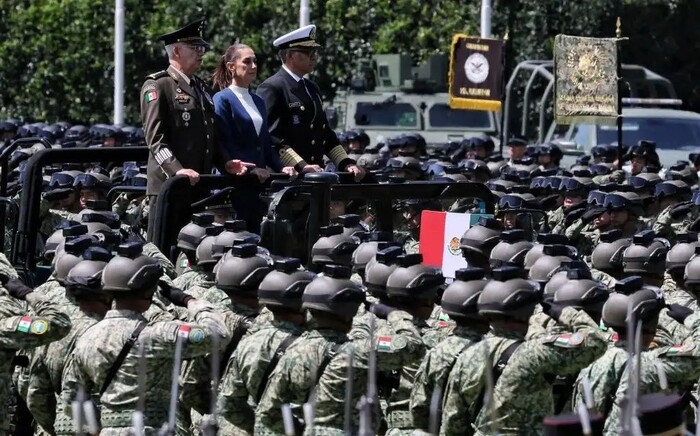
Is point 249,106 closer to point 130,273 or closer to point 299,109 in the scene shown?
point 299,109

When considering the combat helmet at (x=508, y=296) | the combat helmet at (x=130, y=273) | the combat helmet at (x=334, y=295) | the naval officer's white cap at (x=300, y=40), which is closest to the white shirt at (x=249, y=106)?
the naval officer's white cap at (x=300, y=40)

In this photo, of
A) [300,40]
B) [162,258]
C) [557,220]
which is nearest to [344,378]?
[162,258]

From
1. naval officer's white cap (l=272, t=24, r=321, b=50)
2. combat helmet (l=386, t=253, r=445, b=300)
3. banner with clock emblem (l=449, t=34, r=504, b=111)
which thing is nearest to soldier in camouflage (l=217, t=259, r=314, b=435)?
combat helmet (l=386, t=253, r=445, b=300)

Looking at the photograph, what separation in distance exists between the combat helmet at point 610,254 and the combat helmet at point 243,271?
7.71 feet

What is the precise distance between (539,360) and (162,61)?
25.4m

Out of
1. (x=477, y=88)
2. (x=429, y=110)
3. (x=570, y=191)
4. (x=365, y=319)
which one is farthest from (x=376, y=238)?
(x=429, y=110)

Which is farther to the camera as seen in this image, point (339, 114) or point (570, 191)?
point (339, 114)

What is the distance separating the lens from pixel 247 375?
899cm

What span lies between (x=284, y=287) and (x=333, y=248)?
137 centimetres

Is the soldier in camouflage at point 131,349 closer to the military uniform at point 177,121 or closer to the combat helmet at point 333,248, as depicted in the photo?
the combat helmet at point 333,248

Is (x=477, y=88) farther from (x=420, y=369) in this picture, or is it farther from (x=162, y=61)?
(x=420, y=369)

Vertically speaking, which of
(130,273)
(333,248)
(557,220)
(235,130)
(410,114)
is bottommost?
(410,114)

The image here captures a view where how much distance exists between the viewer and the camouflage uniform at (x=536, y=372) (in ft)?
27.5

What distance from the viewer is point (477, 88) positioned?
23609mm
